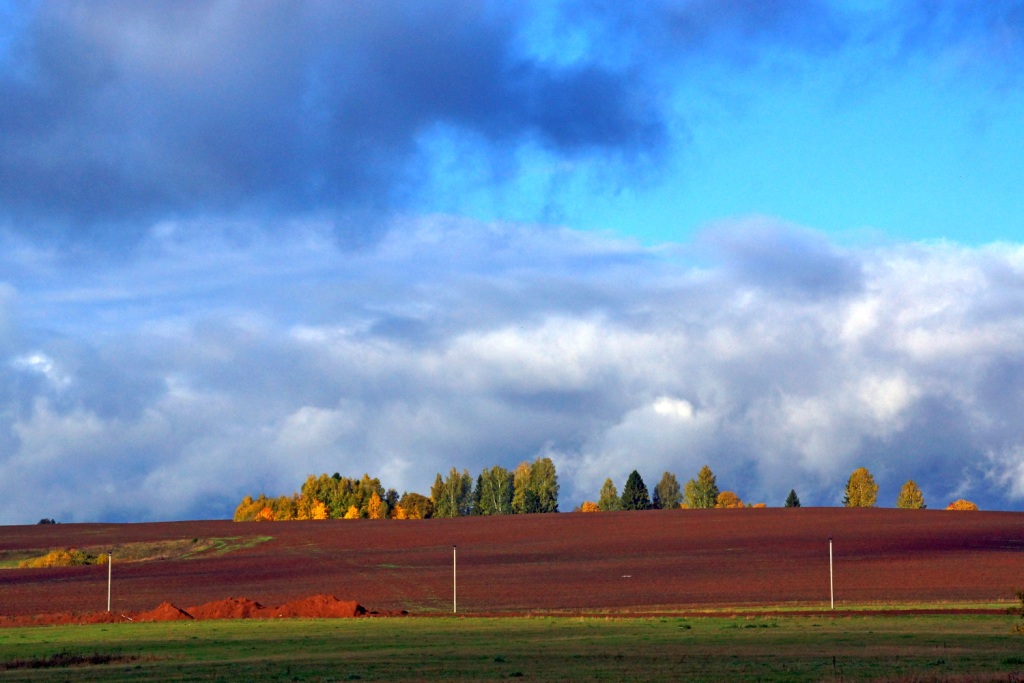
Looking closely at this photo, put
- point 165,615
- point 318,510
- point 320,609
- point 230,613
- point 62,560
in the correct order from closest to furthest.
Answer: point 320,609, point 230,613, point 165,615, point 62,560, point 318,510

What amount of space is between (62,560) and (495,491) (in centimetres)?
9199

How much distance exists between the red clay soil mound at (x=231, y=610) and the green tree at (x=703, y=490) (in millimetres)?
129937

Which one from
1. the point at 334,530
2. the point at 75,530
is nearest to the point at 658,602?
the point at 334,530

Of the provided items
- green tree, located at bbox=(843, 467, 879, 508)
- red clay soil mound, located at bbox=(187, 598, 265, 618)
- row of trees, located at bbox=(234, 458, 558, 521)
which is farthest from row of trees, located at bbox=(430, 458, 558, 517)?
red clay soil mound, located at bbox=(187, 598, 265, 618)

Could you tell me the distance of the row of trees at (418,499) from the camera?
545ft

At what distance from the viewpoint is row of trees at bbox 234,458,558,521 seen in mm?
166000

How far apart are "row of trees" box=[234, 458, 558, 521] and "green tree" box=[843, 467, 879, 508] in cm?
4723

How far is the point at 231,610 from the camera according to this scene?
58.3 metres

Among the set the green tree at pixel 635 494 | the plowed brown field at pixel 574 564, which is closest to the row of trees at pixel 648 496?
the green tree at pixel 635 494

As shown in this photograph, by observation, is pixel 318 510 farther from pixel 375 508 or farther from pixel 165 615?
pixel 165 615

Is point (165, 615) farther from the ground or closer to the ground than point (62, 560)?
closer to the ground

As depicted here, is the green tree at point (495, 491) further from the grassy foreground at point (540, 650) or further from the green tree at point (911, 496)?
the grassy foreground at point (540, 650)

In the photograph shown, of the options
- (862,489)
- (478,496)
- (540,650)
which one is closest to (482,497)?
(478,496)

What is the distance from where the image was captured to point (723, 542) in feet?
324
